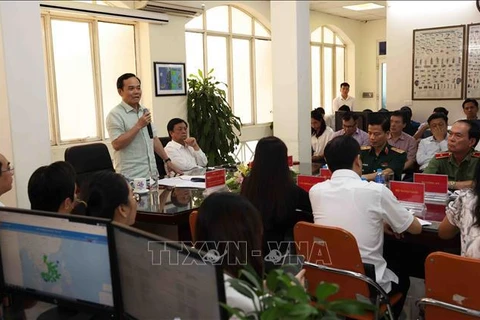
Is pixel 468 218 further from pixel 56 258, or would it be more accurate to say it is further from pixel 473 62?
pixel 473 62

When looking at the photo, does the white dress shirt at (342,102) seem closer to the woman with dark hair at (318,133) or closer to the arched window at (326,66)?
the arched window at (326,66)

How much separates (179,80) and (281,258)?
16.3ft

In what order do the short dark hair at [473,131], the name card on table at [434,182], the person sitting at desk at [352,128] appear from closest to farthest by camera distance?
the name card on table at [434,182], the short dark hair at [473,131], the person sitting at desk at [352,128]

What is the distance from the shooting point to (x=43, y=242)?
1479mm

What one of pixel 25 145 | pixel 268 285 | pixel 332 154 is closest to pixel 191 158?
pixel 25 145

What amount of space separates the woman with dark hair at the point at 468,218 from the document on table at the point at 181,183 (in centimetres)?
176

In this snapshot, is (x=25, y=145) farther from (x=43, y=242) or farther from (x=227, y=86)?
(x=227, y=86)

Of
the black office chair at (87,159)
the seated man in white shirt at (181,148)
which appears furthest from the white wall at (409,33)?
the black office chair at (87,159)

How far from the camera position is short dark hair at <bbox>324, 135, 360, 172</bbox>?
2.36m

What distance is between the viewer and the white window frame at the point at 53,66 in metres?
5.32

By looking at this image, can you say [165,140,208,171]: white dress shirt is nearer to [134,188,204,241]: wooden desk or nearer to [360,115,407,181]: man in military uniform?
[134,188,204,241]: wooden desk

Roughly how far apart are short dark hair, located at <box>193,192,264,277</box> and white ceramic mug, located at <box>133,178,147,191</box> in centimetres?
208

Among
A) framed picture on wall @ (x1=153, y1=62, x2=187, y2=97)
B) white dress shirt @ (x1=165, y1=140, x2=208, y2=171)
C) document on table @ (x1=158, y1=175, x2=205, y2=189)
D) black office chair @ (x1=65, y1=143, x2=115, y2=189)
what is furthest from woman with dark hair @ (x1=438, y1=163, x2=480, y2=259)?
framed picture on wall @ (x1=153, y1=62, x2=187, y2=97)

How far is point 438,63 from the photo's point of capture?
6.76 meters
